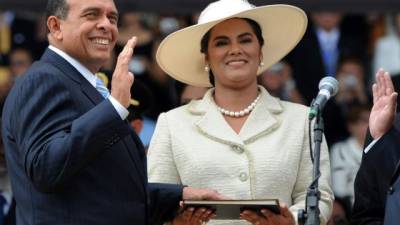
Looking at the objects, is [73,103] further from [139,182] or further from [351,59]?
[351,59]

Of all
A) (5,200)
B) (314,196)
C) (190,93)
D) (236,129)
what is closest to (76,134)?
(314,196)

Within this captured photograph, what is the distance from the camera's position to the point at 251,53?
7461 millimetres

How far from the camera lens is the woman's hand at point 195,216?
691cm

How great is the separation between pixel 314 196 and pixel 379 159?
26.8 inches

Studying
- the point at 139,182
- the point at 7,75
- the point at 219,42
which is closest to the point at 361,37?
the point at 7,75

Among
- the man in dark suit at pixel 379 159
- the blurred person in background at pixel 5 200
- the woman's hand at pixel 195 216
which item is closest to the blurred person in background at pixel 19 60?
the blurred person in background at pixel 5 200

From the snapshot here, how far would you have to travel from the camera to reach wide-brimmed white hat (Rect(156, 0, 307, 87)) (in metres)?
7.56

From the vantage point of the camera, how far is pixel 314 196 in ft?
21.2

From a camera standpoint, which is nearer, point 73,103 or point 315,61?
point 73,103

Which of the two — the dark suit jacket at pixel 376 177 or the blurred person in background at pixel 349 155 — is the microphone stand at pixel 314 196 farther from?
the blurred person in background at pixel 349 155

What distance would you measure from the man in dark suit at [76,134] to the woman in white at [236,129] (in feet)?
2.17

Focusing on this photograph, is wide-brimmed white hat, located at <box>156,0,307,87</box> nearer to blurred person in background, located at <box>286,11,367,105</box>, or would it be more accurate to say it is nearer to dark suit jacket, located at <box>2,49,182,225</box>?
dark suit jacket, located at <box>2,49,182,225</box>

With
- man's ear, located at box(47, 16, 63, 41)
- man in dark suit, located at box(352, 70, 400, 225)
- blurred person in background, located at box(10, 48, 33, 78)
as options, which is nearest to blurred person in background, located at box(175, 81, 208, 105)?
man in dark suit, located at box(352, 70, 400, 225)

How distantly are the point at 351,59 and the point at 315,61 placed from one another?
39cm
